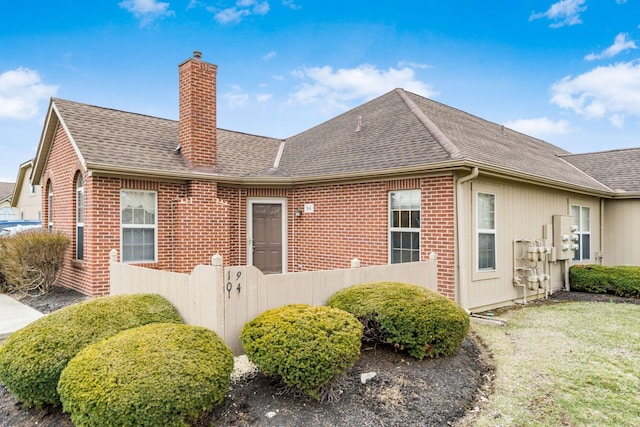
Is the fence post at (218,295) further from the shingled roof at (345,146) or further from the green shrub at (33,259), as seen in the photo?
the green shrub at (33,259)

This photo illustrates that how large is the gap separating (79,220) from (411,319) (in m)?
7.87

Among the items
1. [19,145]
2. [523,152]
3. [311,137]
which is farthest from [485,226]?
[19,145]

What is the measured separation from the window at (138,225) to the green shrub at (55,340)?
4.47m

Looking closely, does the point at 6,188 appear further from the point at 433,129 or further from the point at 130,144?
the point at 433,129

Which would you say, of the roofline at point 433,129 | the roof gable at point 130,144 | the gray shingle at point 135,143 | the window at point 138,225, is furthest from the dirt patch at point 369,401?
the gray shingle at point 135,143

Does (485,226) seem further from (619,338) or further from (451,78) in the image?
(451,78)

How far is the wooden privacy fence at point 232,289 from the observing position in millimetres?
4102

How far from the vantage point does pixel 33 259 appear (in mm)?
8375

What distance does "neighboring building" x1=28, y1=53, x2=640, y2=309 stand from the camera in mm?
7699

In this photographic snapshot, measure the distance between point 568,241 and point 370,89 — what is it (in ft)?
57.0

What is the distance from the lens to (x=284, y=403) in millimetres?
3557

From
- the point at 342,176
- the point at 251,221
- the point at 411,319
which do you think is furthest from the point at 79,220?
the point at 411,319

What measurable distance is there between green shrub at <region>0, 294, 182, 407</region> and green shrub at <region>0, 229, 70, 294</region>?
5.18 metres

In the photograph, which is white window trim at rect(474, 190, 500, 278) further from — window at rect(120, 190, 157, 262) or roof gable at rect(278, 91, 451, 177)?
window at rect(120, 190, 157, 262)
